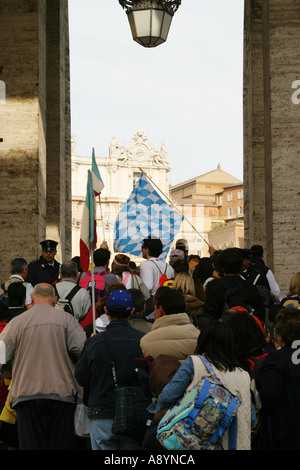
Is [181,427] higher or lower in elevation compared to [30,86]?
lower

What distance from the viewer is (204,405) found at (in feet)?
17.5

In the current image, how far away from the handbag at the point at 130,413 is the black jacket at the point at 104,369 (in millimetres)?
94

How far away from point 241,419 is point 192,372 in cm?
40

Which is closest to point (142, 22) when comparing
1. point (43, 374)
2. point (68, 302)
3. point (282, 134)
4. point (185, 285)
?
point (282, 134)

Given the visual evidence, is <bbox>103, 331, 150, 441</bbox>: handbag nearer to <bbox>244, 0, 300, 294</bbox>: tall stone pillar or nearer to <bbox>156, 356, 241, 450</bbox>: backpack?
<bbox>156, 356, 241, 450</bbox>: backpack

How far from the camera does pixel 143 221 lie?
50.2ft

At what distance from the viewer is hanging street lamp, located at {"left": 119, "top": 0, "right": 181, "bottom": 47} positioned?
38.8ft

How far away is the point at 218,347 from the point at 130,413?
3.49 feet

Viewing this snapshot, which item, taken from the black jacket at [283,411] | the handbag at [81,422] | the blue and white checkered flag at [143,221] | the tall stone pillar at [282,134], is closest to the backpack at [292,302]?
the handbag at [81,422]

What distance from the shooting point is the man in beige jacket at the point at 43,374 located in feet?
22.9

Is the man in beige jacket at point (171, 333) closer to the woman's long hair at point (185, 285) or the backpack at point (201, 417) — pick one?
the backpack at point (201, 417)

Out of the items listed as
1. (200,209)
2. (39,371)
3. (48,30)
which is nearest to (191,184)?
(200,209)

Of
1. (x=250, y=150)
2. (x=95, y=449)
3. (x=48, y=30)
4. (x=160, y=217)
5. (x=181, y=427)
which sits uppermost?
(x=48, y=30)

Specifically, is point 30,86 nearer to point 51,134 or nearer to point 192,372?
point 51,134
